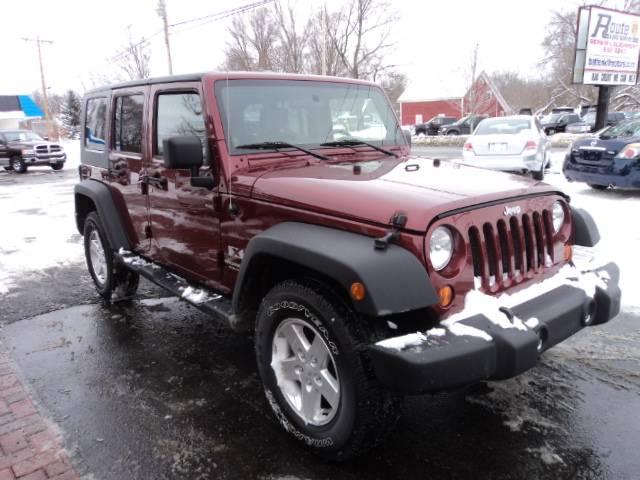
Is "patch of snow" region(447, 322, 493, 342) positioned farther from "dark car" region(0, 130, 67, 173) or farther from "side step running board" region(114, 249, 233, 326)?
"dark car" region(0, 130, 67, 173)

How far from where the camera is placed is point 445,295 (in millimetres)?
2465

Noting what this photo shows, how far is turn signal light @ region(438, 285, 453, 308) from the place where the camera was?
245 cm

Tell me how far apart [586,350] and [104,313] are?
13.7 ft

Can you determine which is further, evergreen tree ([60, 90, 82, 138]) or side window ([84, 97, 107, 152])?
evergreen tree ([60, 90, 82, 138])

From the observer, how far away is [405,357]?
2.17 metres

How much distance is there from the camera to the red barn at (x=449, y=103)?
42156 mm

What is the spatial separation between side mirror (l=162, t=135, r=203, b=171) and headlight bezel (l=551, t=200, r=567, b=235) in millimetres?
2145

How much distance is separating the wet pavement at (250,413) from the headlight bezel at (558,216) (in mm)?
1074

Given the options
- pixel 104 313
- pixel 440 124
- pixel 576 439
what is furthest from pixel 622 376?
pixel 440 124

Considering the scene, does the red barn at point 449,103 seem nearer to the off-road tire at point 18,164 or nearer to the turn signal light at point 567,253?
the off-road tire at point 18,164

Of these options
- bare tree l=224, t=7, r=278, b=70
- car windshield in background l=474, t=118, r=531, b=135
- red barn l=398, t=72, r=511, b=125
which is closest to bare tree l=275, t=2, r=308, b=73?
bare tree l=224, t=7, r=278, b=70

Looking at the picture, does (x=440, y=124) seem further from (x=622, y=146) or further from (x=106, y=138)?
(x=106, y=138)

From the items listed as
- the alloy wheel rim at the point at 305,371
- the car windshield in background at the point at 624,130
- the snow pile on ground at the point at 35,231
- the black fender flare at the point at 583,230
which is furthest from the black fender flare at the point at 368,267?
the car windshield in background at the point at 624,130

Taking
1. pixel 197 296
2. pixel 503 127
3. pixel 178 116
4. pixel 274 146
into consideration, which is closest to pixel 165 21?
pixel 503 127
